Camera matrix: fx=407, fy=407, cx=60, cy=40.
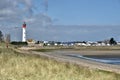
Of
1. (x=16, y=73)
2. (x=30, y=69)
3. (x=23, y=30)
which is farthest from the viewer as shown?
(x=23, y=30)

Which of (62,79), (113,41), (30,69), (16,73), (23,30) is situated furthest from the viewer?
(113,41)

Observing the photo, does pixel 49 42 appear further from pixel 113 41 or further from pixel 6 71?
pixel 6 71

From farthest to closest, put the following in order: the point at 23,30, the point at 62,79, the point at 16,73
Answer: the point at 23,30
the point at 16,73
the point at 62,79

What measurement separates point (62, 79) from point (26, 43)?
14026 centimetres

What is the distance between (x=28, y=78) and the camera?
14.5m

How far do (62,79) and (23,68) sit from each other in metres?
3.34

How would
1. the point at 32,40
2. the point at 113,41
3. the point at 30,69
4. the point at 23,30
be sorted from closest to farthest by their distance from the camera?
the point at 30,69, the point at 23,30, the point at 32,40, the point at 113,41

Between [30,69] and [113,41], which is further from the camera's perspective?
[113,41]

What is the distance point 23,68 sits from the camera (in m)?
17.3

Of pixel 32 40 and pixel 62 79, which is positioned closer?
pixel 62 79

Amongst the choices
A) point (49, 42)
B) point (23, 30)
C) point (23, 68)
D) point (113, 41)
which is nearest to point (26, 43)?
point (23, 30)

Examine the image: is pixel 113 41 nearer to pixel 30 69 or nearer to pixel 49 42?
pixel 49 42

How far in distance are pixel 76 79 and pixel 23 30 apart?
447 feet

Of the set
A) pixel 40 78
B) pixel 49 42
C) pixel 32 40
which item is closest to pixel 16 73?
pixel 40 78
